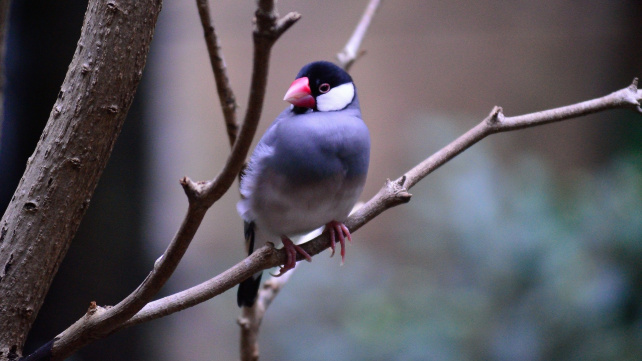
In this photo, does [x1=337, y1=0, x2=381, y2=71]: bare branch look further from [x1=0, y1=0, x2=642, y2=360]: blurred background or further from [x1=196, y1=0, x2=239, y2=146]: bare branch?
[x1=0, y1=0, x2=642, y2=360]: blurred background

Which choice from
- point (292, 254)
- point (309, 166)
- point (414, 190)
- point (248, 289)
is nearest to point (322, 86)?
point (309, 166)

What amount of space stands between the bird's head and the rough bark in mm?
379

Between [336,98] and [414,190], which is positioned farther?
[414,190]

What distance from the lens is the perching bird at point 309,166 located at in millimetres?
927

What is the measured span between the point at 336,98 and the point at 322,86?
0.11ft

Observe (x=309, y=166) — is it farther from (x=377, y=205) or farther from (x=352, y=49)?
(x=352, y=49)

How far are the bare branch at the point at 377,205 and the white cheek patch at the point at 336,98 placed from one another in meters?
0.23

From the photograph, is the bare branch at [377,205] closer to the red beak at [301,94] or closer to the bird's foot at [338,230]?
the bird's foot at [338,230]

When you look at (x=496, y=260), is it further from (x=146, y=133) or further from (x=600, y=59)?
(x=146, y=133)

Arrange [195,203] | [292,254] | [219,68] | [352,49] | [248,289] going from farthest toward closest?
[352,49] → [248,289] → [219,68] → [292,254] → [195,203]

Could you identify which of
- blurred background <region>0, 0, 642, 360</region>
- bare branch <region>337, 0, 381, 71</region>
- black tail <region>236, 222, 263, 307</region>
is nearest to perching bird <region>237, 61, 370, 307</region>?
black tail <region>236, 222, 263, 307</region>

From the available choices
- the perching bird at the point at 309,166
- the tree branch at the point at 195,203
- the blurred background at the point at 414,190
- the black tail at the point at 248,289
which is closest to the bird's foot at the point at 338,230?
the perching bird at the point at 309,166

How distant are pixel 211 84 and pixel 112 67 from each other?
1495 mm

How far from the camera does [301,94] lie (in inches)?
39.2
